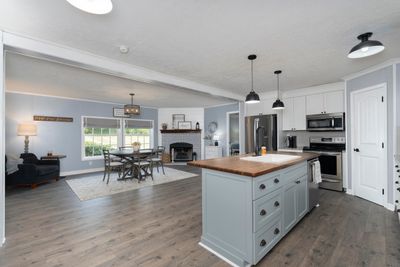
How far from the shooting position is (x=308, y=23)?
2014 mm

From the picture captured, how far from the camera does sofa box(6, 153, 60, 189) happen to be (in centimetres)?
418

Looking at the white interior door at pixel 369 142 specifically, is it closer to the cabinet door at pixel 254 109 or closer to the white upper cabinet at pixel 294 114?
the white upper cabinet at pixel 294 114

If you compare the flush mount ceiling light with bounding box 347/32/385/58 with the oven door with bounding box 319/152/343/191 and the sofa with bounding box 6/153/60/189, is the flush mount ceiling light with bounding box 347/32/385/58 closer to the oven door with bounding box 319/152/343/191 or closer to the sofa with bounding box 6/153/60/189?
the oven door with bounding box 319/152/343/191

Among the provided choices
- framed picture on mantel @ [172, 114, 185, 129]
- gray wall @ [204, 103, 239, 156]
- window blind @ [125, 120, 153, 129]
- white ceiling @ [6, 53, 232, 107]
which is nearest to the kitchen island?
white ceiling @ [6, 53, 232, 107]

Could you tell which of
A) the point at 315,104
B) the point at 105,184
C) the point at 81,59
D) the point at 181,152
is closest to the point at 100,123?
the point at 105,184

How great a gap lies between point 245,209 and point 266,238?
0.46m

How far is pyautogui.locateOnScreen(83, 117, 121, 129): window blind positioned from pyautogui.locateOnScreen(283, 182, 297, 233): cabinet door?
20.3ft

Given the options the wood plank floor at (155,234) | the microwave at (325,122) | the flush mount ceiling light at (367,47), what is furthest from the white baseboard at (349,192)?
the flush mount ceiling light at (367,47)

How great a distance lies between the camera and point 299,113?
4.77 m

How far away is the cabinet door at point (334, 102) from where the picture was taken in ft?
13.5

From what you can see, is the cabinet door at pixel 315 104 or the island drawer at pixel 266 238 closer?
the island drawer at pixel 266 238

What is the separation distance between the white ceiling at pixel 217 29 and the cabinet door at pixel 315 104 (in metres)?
1.27

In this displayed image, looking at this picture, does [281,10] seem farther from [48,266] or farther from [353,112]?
[48,266]

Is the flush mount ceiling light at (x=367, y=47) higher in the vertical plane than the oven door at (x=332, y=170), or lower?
higher
